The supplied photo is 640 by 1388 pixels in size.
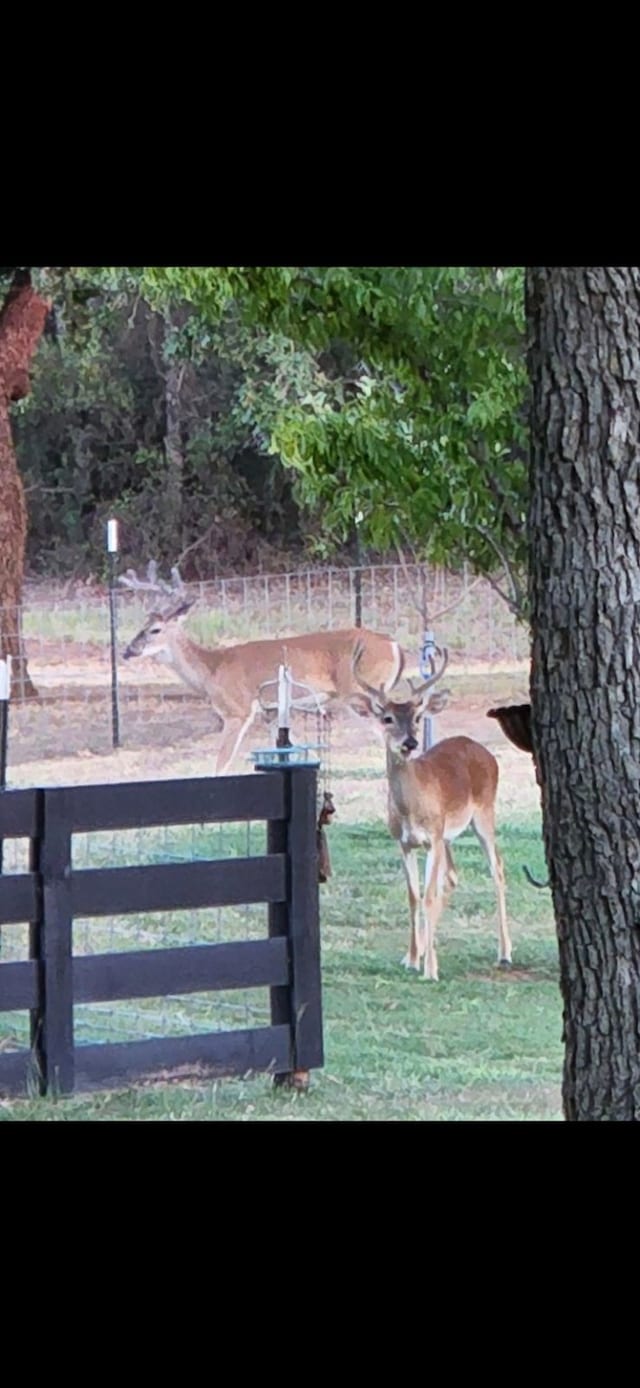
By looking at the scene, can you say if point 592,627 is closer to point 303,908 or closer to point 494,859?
point 303,908

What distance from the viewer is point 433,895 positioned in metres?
5.34

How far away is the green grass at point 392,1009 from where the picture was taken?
138 inches

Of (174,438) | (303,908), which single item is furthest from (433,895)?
(174,438)

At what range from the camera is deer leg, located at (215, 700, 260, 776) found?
839cm

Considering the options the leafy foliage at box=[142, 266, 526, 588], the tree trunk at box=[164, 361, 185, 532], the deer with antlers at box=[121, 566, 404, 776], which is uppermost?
the tree trunk at box=[164, 361, 185, 532]

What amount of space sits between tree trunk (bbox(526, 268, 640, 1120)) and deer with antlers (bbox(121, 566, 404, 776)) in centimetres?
619

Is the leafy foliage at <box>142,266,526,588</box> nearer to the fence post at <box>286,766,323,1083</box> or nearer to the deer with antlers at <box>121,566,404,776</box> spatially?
the fence post at <box>286,766,323,1083</box>

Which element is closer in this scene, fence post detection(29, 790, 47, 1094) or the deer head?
fence post detection(29, 790, 47, 1094)

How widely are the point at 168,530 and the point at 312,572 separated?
105 centimetres

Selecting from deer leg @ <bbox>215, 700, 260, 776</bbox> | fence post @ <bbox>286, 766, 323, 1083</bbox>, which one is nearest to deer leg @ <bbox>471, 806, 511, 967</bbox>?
fence post @ <bbox>286, 766, 323, 1083</bbox>

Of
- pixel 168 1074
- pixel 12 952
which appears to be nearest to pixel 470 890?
pixel 12 952

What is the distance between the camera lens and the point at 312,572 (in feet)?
33.2
